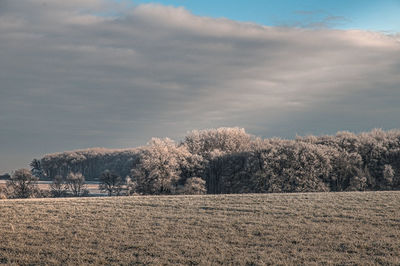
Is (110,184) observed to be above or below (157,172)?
below

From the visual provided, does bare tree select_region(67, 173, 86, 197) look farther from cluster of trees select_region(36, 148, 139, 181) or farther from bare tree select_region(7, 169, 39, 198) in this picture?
cluster of trees select_region(36, 148, 139, 181)

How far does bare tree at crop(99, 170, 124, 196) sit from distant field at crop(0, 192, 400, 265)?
45888 millimetres

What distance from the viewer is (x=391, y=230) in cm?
1597

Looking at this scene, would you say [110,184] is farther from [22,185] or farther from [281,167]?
[281,167]

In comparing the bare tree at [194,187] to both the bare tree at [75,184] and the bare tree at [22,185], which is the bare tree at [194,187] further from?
the bare tree at [75,184]

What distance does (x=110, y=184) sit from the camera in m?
71.6

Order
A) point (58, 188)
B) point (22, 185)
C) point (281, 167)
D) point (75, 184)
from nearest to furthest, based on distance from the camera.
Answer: point (281, 167) < point (22, 185) < point (58, 188) < point (75, 184)

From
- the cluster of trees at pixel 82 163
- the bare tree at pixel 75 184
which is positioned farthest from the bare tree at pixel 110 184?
the cluster of trees at pixel 82 163

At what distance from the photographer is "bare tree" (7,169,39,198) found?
6178 centimetres

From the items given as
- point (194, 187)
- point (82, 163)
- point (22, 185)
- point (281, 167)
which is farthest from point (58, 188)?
point (82, 163)

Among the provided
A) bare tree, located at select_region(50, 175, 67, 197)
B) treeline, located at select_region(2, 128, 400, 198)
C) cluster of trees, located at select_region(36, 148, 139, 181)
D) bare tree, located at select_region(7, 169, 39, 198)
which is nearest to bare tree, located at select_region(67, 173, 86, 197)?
bare tree, located at select_region(50, 175, 67, 197)

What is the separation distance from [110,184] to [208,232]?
189ft

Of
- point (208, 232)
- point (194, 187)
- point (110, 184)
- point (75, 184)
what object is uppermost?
point (208, 232)

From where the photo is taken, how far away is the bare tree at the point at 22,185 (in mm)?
61781
